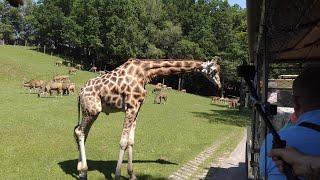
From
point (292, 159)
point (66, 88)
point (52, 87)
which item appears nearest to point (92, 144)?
point (292, 159)

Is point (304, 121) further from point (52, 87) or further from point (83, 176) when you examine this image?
point (52, 87)

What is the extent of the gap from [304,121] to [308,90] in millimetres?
155

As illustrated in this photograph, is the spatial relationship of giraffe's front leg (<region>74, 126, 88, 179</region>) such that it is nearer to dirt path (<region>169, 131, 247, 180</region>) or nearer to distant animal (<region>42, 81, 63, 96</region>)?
dirt path (<region>169, 131, 247, 180</region>)

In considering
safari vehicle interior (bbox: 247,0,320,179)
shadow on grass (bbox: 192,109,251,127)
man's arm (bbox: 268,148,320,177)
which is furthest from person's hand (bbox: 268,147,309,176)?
shadow on grass (bbox: 192,109,251,127)

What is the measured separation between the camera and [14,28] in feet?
366

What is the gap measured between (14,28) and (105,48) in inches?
1698

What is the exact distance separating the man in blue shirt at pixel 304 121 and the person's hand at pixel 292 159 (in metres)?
0.13

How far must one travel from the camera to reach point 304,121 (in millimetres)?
2416

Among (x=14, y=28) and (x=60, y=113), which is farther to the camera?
(x=14, y=28)

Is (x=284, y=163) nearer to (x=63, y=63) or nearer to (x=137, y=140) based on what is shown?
(x=137, y=140)

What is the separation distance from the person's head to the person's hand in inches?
13.8

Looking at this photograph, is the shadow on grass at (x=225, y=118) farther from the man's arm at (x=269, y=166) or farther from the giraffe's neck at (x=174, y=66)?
the man's arm at (x=269, y=166)

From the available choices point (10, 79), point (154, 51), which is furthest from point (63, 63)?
point (10, 79)

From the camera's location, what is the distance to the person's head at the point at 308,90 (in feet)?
7.95
